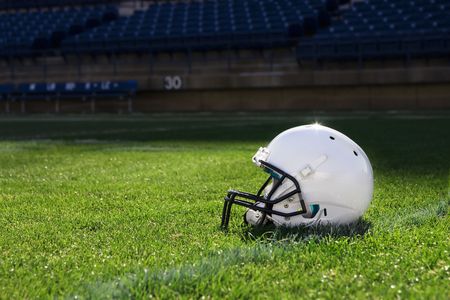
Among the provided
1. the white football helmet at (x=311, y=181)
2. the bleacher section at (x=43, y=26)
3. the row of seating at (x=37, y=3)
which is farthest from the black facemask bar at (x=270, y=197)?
the row of seating at (x=37, y=3)

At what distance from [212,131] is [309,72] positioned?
762 centimetres

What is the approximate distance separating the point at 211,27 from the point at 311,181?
17.3 meters

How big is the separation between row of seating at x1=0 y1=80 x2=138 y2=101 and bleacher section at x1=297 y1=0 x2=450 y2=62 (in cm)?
502

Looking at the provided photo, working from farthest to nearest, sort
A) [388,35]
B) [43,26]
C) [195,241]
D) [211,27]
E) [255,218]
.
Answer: [43,26] → [211,27] → [388,35] → [255,218] → [195,241]

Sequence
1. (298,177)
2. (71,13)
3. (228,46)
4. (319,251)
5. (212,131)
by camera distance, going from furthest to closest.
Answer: (71,13) → (228,46) → (212,131) → (298,177) → (319,251)

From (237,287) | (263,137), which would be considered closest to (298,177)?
(237,287)

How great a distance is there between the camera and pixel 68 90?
1877 centimetres

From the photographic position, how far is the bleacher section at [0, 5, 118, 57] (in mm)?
20705

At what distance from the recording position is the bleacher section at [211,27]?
17922 millimetres

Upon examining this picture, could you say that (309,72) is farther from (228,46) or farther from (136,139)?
(136,139)

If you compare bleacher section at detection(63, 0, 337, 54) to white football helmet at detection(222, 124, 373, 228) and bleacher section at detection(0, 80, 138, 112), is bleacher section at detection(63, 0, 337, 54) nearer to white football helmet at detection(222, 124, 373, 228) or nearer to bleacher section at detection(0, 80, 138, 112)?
bleacher section at detection(0, 80, 138, 112)

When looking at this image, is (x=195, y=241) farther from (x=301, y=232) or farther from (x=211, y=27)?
(x=211, y=27)

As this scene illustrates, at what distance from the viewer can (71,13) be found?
23578 millimetres

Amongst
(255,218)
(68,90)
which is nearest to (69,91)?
(68,90)
